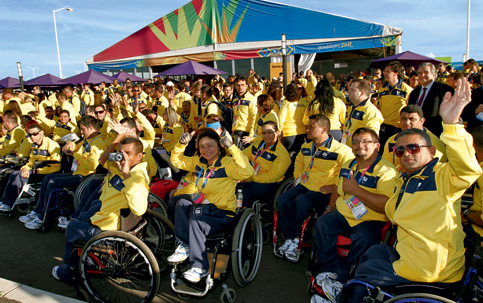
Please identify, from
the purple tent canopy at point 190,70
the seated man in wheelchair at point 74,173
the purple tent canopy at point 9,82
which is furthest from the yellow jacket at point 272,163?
the purple tent canopy at point 9,82

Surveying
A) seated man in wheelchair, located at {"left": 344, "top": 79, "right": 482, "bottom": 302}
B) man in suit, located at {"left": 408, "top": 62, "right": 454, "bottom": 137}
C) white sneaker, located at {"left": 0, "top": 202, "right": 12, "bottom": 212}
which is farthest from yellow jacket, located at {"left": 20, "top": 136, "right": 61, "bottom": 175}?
man in suit, located at {"left": 408, "top": 62, "right": 454, "bottom": 137}

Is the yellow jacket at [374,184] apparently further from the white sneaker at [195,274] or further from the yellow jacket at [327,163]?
the white sneaker at [195,274]

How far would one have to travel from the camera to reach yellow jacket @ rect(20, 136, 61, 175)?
16.6ft

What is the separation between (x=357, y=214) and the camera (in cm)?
276

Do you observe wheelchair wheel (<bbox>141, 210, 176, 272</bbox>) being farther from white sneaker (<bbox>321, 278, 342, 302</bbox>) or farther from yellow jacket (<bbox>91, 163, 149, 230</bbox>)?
white sneaker (<bbox>321, 278, 342, 302</bbox>)

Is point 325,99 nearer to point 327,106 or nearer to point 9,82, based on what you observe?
point 327,106

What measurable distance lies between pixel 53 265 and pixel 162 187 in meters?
1.50

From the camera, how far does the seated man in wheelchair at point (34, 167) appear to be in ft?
16.3

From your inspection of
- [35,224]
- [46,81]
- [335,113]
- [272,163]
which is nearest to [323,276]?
[272,163]

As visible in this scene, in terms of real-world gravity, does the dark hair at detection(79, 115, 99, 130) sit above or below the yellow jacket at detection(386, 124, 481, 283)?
above

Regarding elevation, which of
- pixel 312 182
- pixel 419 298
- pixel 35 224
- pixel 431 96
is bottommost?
pixel 35 224

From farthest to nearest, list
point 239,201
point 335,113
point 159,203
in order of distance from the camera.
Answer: point 335,113, point 159,203, point 239,201

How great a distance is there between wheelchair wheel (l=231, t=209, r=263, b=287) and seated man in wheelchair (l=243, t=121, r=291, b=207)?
69cm

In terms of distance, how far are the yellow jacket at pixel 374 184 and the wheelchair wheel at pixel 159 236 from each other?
5.50 feet
